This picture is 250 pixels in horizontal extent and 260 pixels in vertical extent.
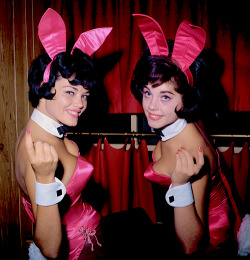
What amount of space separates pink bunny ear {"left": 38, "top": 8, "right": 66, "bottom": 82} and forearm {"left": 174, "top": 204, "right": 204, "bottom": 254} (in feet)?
3.08

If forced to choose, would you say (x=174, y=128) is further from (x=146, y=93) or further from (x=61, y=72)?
(x=61, y=72)

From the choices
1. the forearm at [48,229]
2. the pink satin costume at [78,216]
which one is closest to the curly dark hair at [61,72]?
the pink satin costume at [78,216]

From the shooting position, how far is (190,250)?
112 centimetres

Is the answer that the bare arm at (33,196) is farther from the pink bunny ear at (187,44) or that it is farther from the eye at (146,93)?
the pink bunny ear at (187,44)

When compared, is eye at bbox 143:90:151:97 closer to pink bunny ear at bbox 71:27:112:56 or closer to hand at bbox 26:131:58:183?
pink bunny ear at bbox 71:27:112:56

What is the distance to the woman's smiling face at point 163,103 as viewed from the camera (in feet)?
3.90

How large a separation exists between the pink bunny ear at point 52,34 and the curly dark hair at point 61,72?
4 centimetres

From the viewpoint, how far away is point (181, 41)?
118 centimetres

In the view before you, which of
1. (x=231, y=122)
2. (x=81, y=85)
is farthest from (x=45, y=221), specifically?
(x=231, y=122)

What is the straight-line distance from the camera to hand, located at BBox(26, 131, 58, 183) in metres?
0.88

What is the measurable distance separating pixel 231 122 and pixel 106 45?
1.73m

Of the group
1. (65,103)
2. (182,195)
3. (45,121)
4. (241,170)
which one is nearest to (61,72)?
(65,103)

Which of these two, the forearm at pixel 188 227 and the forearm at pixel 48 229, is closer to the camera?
the forearm at pixel 48 229

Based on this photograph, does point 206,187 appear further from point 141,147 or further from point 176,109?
point 141,147
